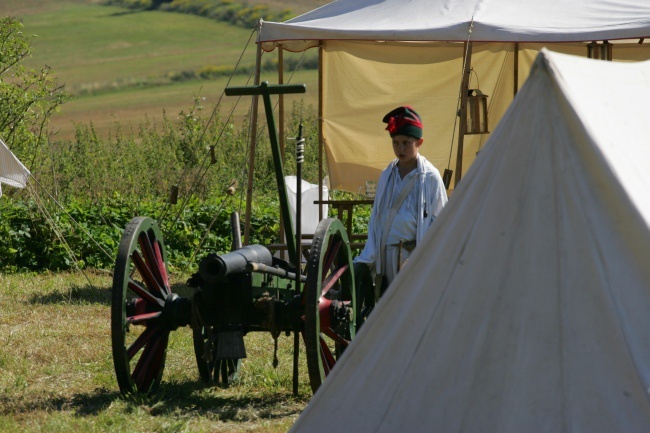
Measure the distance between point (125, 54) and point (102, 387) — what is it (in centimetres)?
4924

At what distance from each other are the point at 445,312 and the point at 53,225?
671 cm

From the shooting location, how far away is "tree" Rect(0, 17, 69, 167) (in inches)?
447

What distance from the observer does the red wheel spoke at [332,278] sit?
529cm

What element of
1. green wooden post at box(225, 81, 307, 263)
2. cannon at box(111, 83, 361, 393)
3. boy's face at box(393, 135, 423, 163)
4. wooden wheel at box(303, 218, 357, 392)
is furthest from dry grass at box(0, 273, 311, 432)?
boy's face at box(393, 135, 423, 163)

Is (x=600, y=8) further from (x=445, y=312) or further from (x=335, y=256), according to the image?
(x=445, y=312)

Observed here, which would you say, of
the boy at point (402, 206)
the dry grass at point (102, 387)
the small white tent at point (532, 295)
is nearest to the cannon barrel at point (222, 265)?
the dry grass at point (102, 387)

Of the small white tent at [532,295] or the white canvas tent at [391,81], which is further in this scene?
the white canvas tent at [391,81]

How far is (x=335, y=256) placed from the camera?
5.64 m

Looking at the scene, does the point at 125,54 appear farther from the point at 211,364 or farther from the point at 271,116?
the point at 271,116

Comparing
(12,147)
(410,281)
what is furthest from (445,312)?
(12,147)

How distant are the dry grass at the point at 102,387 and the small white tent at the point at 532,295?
1474mm

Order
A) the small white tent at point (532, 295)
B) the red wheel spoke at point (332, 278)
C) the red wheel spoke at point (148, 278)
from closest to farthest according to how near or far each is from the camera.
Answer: the small white tent at point (532, 295), the red wheel spoke at point (332, 278), the red wheel spoke at point (148, 278)

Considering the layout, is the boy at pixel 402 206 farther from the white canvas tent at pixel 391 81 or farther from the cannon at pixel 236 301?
the white canvas tent at pixel 391 81

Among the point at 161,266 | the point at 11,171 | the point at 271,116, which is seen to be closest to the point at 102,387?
the point at 161,266
